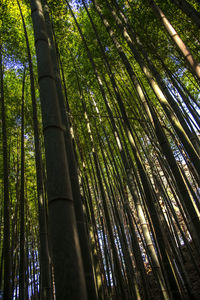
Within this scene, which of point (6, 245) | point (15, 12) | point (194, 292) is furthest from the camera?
point (15, 12)

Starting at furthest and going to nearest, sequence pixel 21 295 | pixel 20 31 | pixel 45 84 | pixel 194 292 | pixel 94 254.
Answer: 1. pixel 20 31
2. pixel 194 292
3. pixel 94 254
4. pixel 21 295
5. pixel 45 84

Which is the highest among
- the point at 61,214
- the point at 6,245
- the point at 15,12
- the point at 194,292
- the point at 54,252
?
the point at 15,12

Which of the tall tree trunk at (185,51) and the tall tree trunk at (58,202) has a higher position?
the tall tree trunk at (185,51)

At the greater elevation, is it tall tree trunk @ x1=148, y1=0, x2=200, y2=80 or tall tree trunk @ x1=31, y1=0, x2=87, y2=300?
tall tree trunk @ x1=148, y1=0, x2=200, y2=80

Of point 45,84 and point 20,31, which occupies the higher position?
point 20,31

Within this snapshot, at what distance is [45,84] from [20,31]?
16.4ft

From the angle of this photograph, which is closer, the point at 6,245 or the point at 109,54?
the point at 6,245

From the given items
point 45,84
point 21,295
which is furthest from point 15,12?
point 21,295

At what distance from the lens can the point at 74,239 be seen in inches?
31.8

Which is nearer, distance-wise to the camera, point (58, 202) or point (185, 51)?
point (58, 202)

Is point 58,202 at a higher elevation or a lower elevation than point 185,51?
lower

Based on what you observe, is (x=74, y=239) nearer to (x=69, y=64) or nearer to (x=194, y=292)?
(x=194, y=292)

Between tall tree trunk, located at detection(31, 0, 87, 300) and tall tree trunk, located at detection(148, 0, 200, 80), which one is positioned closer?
tall tree trunk, located at detection(31, 0, 87, 300)

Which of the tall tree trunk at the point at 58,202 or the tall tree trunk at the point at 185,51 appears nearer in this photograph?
the tall tree trunk at the point at 58,202
